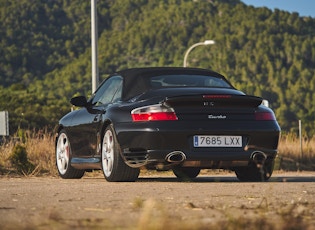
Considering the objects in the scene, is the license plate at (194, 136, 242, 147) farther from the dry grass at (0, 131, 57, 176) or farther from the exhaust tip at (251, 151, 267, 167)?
the dry grass at (0, 131, 57, 176)

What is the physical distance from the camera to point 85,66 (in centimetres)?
11675

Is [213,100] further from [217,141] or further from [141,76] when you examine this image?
[141,76]

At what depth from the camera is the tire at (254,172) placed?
40.5ft

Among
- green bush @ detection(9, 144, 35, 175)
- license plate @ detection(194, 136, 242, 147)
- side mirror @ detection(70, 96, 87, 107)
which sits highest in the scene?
side mirror @ detection(70, 96, 87, 107)

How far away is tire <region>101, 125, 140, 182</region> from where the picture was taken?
1159 cm

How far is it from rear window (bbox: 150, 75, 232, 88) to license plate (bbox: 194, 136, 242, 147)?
1105 mm

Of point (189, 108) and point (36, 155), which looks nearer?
point (189, 108)

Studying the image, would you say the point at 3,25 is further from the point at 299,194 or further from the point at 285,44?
the point at 299,194

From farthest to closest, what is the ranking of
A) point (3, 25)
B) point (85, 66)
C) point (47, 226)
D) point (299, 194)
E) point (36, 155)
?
point (3, 25) → point (85, 66) → point (36, 155) → point (299, 194) → point (47, 226)

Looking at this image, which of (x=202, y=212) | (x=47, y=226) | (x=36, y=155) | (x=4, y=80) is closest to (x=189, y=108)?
(x=202, y=212)

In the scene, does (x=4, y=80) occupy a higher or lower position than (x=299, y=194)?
lower

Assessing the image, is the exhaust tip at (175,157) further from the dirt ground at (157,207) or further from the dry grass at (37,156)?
the dry grass at (37,156)

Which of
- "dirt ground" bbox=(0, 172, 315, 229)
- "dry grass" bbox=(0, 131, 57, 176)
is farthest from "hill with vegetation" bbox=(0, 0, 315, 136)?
"dirt ground" bbox=(0, 172, 315, 229)

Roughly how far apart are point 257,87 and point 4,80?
2988 centimetres
